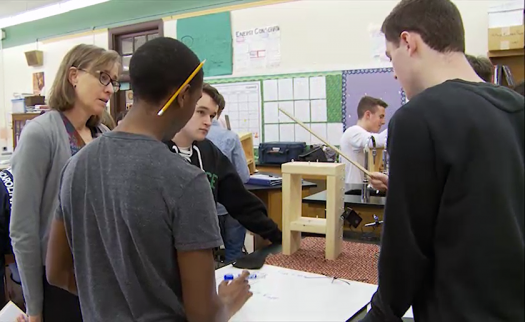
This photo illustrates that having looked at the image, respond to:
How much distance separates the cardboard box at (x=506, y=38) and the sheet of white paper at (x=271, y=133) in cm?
229

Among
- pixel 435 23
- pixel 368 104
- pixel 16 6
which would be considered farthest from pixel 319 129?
pixel 16 6

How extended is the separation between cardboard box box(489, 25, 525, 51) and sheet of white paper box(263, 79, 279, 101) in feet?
7.24

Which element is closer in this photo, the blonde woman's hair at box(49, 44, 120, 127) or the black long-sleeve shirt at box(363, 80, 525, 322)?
the black long-sleeve shirt at box(363, 80, 525, 322)

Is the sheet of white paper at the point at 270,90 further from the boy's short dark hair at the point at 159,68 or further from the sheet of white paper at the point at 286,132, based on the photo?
the boy's short dark hair at the point at 159,68

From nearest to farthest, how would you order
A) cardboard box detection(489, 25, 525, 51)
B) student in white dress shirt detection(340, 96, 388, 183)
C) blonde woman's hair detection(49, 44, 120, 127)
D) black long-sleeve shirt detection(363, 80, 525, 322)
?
1. black long-sleeve shirt detection(363, 80, 525, 322)
2. blonde woman's hair detection(49, 44, 120, 127)
3. cardboard box detection(489, 25, 525, 51)
4. student in white dress shirt detection(340, 96, 388, 183)

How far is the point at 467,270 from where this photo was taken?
75cm

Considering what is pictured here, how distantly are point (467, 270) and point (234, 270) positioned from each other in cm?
93

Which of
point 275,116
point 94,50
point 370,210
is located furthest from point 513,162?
point 275,116

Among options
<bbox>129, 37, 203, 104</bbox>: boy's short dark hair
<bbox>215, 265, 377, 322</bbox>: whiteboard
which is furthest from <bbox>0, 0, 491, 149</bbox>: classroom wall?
<bbox>129, 37, 203, 104</bbox>: boy's short dark hair

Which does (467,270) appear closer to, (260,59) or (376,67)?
(376,67)

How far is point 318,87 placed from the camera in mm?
4770

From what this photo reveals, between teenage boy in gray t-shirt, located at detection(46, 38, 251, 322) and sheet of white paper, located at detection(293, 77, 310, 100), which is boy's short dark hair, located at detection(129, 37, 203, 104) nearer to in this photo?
teenage boy in gray t-shirt, located at detection(46, 38, 251, 322)

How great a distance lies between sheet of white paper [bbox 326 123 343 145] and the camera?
4.68 m

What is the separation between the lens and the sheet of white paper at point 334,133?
468cm
